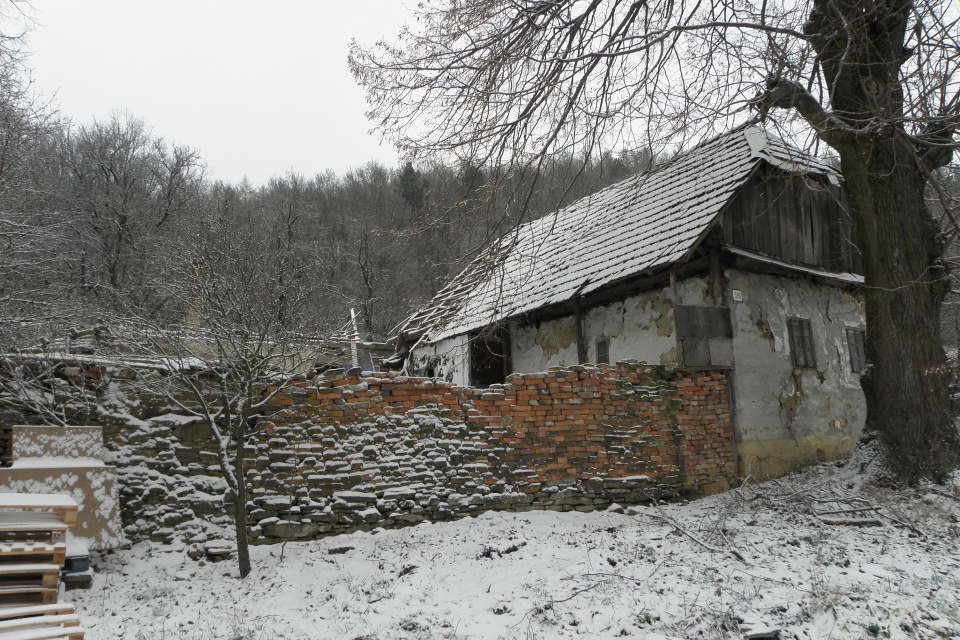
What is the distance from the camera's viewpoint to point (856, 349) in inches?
442

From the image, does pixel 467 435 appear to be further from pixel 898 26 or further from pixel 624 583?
pixel 898 26

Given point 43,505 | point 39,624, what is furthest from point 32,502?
point 39,624

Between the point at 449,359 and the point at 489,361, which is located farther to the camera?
the point at 449,359

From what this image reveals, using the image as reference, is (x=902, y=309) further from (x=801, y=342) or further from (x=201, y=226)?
(x=201, y=226)

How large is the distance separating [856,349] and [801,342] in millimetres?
1777

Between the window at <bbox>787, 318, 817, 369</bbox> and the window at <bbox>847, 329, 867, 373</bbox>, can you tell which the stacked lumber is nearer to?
the window at <bbox>787, 318, 817, 369</bbox>

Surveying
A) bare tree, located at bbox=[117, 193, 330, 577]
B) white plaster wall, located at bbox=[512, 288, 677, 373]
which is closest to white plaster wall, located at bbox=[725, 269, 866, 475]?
white plaster wall, located at bbox=[512, 288, 677, 373]

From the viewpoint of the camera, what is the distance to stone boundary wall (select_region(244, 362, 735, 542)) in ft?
21.7

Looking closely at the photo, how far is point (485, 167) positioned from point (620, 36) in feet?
7.30

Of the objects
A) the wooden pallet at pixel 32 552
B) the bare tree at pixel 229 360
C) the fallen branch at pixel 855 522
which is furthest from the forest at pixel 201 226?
the fallen branch at pixel 855 522

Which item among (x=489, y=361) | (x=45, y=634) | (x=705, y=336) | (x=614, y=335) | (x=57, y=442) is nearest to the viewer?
(x=45, y=634)

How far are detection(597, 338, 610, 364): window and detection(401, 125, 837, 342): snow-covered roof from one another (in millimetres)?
1102

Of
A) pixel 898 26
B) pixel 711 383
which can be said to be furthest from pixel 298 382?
pixel 898 26

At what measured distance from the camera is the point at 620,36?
704cm
